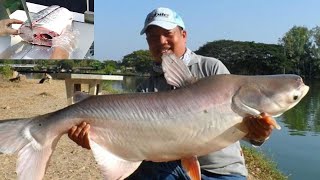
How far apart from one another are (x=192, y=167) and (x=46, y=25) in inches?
405

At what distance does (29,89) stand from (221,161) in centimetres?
1911

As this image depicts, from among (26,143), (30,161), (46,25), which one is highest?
(26,143)

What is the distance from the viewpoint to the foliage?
170 feet

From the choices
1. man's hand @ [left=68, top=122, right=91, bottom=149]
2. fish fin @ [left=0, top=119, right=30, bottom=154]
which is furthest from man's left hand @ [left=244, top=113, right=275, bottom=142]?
fish fin @ [left=0, top=119, right=30, bottom=154]

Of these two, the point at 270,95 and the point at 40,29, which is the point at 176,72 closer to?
the point at 270,95

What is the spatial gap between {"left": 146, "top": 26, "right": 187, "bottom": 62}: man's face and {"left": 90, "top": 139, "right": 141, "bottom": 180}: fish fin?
74cm

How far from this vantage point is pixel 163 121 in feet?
9.73

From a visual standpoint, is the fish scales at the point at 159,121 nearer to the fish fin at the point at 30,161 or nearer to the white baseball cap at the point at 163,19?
the fish fin at the point at 30,161

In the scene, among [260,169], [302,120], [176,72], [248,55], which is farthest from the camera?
[248,55]

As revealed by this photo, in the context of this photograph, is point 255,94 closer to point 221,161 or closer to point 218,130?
point 218,130

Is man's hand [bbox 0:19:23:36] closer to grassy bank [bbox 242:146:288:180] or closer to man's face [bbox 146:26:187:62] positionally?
grassy bank [bbox 242:146:288:180]

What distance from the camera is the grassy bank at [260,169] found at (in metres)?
8.33

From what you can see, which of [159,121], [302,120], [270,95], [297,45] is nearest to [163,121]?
[159,121]

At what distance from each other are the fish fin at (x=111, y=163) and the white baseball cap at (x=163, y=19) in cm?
89
